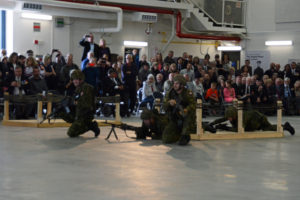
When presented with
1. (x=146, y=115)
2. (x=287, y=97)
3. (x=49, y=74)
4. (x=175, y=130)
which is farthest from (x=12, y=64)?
(x=287, y=97)

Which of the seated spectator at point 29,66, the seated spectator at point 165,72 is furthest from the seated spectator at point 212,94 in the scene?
the seated spectator at point 29,66

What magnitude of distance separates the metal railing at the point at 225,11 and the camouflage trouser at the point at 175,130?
13.7m

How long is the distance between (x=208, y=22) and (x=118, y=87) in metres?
8.39

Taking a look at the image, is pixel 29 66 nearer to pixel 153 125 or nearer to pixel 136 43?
pixel 153 125

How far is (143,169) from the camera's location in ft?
25.9

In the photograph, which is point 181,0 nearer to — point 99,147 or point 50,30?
point 50,30

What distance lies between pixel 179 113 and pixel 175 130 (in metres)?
0.35

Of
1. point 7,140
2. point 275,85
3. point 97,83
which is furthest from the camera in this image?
point 275,85

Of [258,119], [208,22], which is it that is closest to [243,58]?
[208,22]

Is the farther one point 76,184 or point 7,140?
point 7,140

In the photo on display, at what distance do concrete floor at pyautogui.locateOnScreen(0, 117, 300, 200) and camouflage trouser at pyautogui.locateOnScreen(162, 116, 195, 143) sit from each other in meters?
0.23

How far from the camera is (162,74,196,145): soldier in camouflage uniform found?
35.3 feet

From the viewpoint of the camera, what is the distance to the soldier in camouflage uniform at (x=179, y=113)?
10766mm

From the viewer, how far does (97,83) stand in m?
16.3
